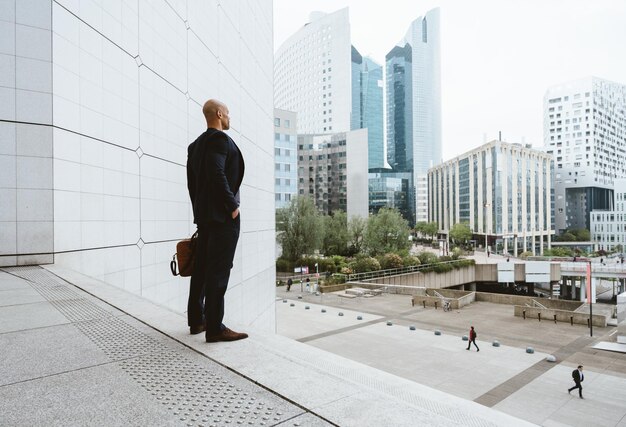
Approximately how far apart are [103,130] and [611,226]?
138 meters

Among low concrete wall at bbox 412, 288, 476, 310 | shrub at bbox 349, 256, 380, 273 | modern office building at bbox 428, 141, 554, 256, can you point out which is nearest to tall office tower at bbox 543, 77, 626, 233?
modern office building at bbox 428, 141, 554, 256

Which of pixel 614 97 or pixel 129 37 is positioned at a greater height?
pixel 614 97

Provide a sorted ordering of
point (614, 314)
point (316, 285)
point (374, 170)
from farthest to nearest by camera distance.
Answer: point (374, 170) < point (316, 285) < point (614, 314)

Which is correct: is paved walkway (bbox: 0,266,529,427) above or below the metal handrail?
above

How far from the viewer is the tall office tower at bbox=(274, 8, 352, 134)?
164375 millimetres

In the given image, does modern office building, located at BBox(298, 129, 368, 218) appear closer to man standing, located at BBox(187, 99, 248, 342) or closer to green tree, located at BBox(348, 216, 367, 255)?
green tree, located at BBox(348, 216, 367, 255)

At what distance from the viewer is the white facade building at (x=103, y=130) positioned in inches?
259

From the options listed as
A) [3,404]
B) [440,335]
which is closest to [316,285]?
[440,335]

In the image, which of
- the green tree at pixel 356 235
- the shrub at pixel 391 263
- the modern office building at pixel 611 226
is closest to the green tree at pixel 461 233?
the green tree at pixel 356 235

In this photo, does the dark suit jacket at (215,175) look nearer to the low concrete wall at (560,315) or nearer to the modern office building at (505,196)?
the low concrete wall at (560,315)

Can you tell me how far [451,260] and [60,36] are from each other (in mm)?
52781

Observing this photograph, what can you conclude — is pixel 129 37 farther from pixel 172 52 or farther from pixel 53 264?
pixel 53 264

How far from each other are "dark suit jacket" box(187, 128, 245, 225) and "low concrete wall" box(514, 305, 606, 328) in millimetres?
29755

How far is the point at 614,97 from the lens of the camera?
14338 cm
